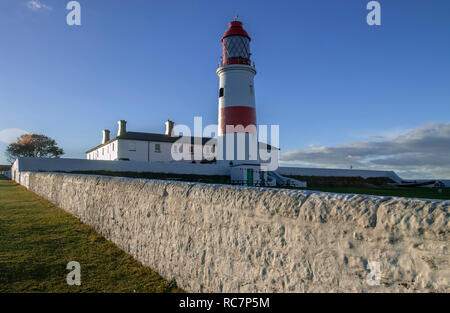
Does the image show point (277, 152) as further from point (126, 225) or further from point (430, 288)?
point (430, 288)

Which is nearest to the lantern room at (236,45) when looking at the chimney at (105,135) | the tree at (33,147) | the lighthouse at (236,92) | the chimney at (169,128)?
the lighthouse at (236,92)

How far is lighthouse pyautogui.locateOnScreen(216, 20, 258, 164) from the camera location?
26.0m

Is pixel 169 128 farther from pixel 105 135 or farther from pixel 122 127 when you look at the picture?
pixel 105 135

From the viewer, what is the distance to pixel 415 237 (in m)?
2.00

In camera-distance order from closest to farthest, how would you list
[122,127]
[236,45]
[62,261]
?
→ [62,261] → [236,45] → [122,127]

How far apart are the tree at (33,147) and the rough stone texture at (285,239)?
58.7 m

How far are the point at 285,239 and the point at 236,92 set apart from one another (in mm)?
24038

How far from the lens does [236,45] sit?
1043 inches

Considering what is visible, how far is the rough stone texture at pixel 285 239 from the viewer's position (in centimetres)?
201

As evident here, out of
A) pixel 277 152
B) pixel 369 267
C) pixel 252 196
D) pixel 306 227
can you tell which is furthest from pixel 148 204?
pixel 277 152

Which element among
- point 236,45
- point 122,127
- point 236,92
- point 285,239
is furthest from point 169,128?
point 285,239

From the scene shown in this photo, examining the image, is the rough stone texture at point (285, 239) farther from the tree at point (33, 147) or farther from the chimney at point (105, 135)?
the tree at point (33, 147)

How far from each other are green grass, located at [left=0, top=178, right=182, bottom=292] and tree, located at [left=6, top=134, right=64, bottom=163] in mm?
54284

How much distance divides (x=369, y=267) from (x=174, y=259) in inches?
109
